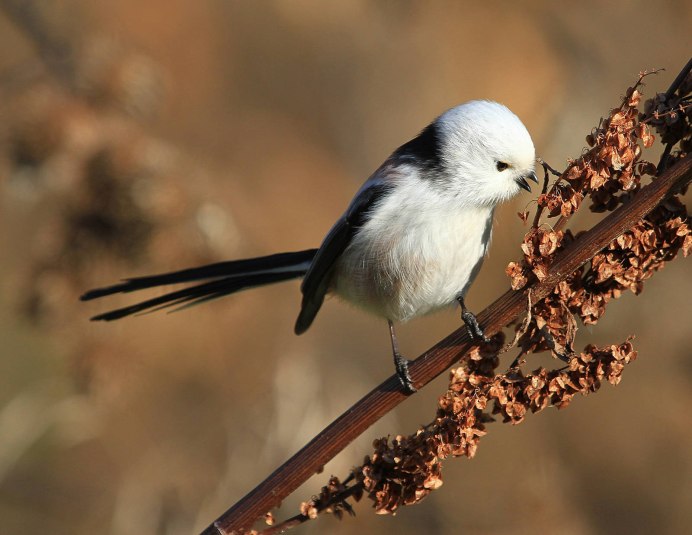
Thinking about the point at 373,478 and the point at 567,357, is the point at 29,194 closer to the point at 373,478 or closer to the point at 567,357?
the point at 373,478

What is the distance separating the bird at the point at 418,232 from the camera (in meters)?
2.32

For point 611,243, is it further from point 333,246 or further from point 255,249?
point 255,249

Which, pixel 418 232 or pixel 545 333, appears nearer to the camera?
pixel 545 333

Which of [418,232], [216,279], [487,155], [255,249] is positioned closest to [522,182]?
[487,155]

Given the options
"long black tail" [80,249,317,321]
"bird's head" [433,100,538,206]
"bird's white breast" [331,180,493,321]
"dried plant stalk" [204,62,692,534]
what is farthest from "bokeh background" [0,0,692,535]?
"dried plant stalk" [204,62,692,534]

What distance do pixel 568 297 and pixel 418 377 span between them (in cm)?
34

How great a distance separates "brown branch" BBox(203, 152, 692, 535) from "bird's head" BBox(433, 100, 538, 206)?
0.76 metres

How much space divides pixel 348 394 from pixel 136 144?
1.64m

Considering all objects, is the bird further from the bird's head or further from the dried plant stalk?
the dried plant stalk

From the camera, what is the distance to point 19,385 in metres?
4.01

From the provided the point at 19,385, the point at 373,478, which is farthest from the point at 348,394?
the point at 373,478

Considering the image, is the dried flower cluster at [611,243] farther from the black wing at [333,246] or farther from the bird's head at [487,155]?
the black wing at [333,246]

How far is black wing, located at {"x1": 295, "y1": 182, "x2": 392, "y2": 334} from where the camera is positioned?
2.59m

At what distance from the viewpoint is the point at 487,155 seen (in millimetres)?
2324
